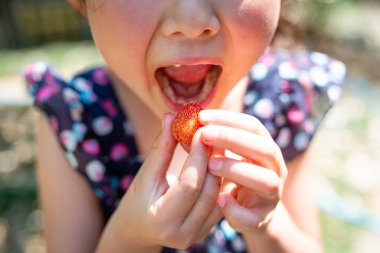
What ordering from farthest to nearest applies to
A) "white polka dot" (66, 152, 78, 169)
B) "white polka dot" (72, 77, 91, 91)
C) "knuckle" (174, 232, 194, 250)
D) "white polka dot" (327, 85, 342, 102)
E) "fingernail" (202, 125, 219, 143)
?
1. "white polka dot" (327, 85, 342, 102)
2. "white polka dot" (72, 77, 91, 91)
3. "white polka dot" (66, 152, 78, 169)
4. "knuckle" (174, 232, 194, 250)
5. "fingernail" (202, 125, 219, 143)

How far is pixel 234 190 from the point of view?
1.04 metres

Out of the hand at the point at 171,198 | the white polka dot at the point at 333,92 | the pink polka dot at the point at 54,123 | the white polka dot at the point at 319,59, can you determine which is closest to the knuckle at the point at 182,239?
the hand at the point at 171,198

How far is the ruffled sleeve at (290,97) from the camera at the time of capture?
4.92ft

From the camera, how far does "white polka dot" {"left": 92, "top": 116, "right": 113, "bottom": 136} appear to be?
1.44m

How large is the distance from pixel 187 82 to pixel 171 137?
0.66ft

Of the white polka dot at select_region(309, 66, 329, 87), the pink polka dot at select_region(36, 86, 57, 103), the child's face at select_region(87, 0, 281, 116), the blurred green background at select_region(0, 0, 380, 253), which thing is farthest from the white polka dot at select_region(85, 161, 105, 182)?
the blurred green background at select_region(0, 0, 380, 253)

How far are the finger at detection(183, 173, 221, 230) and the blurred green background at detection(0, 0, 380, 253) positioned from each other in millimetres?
1012

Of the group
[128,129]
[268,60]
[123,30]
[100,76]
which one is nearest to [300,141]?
[268,60]

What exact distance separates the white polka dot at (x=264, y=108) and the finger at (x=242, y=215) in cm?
54

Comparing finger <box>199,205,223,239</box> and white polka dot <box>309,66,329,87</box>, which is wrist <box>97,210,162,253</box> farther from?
white polka dot <box>309,66,329,87</box>

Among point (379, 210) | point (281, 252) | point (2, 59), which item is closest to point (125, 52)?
point (281, 252)

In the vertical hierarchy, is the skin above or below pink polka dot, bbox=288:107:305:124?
above

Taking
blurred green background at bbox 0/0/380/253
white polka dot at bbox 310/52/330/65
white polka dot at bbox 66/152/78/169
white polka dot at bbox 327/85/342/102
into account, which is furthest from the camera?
blurred green background at bbox 0/0/380/253

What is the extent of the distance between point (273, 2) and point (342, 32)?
14.0 ft
